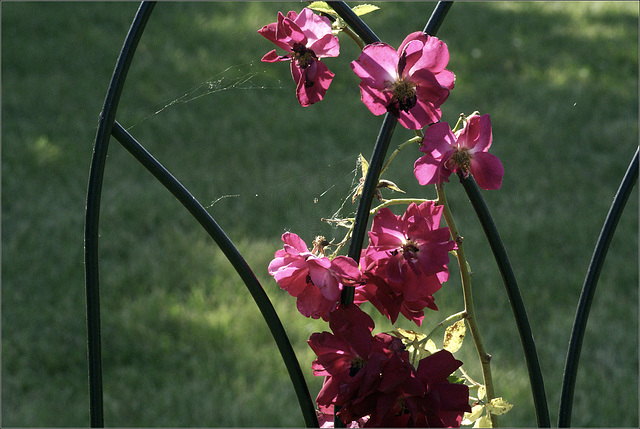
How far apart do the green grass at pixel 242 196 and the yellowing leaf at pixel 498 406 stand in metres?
0.73

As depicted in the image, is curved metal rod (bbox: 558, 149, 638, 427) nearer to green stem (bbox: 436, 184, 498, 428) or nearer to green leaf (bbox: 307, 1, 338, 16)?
green stem (bbox: 436, 184, 498, 428)

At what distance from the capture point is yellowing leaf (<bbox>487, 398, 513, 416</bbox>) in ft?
1.89

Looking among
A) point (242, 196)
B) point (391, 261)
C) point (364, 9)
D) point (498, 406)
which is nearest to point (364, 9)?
point (364, 9)

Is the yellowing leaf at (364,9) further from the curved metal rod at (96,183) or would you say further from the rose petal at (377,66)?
the curved metal rod at (96,183)

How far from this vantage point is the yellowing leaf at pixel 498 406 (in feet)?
1.89

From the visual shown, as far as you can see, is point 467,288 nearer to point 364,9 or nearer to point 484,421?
point 484,421

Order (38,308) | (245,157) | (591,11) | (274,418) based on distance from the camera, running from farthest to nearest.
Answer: (591,11) < (245,157) < (38,308) < (274,418)

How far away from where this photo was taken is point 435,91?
52 centimetres

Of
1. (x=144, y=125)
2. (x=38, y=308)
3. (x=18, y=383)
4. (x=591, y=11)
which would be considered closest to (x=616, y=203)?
(x=18, y=383)

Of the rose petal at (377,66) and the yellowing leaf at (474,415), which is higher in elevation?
the rose petal at (377,66)

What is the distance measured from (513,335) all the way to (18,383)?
4.35ft

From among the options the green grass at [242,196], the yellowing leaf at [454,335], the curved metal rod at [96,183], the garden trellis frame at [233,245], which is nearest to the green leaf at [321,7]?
the garden trellis frame at [233,245]

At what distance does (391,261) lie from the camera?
1.79 feet

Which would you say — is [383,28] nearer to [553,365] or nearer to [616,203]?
[553,365]
